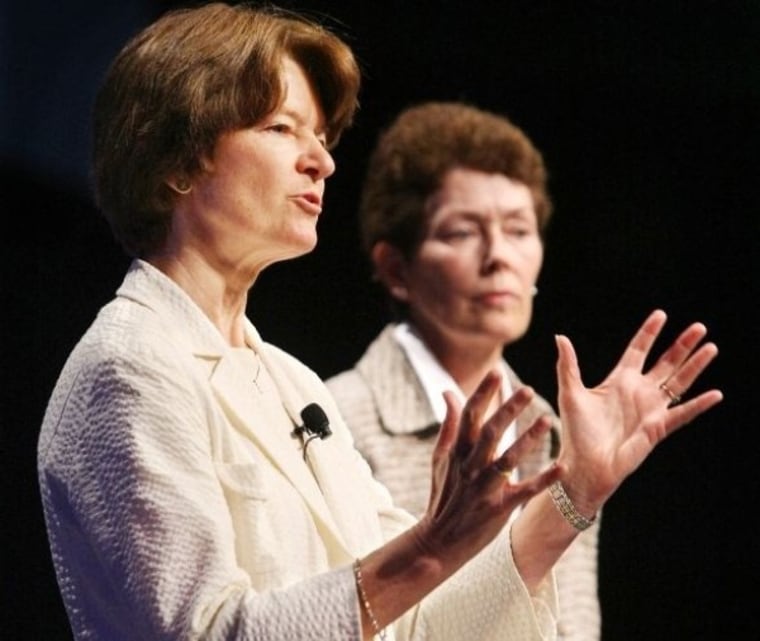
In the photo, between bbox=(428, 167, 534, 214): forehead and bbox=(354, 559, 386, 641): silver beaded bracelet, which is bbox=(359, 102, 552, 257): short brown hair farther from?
bbox=(354, 559, 386, 641): silver beaded bracelet

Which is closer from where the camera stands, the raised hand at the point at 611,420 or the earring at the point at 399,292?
the raised hand at the point at 611,420

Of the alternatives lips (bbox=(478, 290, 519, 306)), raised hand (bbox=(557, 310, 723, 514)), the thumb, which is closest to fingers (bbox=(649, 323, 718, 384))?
raised hand (bbox=(557, 310, 723, 514))

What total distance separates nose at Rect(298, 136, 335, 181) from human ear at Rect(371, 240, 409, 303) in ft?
4.96

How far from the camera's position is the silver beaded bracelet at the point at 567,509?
6.64 ft

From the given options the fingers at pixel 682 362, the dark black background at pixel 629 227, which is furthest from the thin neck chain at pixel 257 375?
the dark black background at pixel 629 227

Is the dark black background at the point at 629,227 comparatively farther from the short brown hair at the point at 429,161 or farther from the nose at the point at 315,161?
the nose at the point at 315,161

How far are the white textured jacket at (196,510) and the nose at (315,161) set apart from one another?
249 millimetres

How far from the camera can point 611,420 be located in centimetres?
205

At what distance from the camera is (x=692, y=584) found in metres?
4.33

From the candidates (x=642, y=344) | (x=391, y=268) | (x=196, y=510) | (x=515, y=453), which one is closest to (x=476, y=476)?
(x=515, y=453)

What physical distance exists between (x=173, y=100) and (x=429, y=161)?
1621 mm

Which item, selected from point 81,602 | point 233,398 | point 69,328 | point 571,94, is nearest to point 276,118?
point 233,398

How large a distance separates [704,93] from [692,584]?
1406 millimetres

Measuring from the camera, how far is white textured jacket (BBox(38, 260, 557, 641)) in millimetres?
1722
